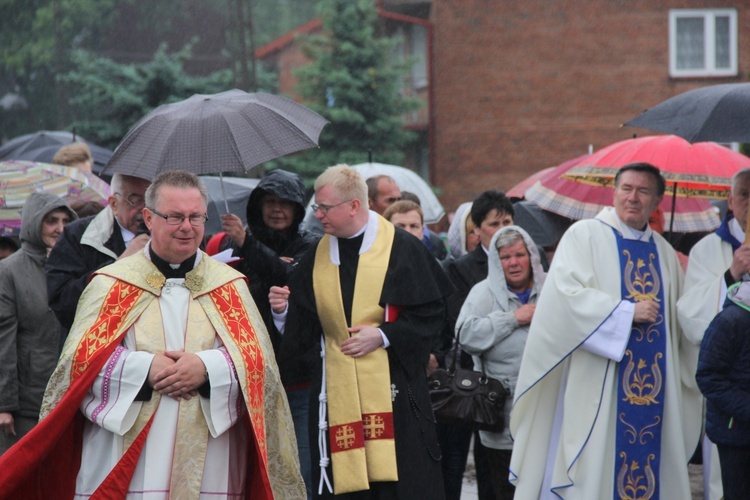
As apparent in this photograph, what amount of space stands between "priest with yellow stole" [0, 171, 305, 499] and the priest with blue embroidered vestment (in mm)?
1974

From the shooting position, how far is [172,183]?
4734mm

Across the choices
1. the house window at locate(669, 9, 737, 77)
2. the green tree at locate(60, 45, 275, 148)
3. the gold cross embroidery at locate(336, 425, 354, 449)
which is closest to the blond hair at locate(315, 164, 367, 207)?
the gold cross embroidery at locate(336, 425, 354, 449)

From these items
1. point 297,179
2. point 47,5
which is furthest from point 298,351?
point 47,5

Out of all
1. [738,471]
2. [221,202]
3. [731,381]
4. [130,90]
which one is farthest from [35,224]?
[130,90]

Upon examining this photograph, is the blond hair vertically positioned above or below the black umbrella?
above

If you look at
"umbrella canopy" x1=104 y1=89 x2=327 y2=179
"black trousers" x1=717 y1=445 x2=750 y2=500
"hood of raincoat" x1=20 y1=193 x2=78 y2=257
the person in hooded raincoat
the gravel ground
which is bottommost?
the gravel ground

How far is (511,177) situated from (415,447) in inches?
882

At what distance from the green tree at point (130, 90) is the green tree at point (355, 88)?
2307 mm

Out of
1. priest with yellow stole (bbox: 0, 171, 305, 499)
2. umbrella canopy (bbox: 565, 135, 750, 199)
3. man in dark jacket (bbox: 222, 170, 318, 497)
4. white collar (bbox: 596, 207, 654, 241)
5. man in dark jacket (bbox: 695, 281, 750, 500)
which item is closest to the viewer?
priest with yellow stole (bbox: 0, 171, 305, 499)

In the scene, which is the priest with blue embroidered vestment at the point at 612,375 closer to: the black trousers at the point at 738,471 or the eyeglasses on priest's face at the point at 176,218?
the black trousers at the point at 738,471

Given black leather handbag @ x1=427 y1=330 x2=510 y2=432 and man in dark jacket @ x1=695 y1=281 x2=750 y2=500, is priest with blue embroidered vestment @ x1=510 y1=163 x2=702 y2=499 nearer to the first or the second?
black leather handbag @ x1=427 y1=330 x2=510 y2=432

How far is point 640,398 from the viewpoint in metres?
6.32

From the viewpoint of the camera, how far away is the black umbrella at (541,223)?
29.7 ft

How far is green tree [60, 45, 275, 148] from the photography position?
22.4m
